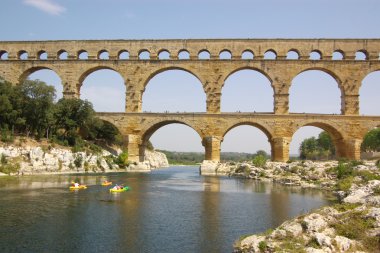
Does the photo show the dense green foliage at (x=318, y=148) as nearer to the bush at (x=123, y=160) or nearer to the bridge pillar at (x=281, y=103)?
the bridge pillar at (x=281, y=103)

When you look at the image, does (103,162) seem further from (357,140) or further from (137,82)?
(357,140)

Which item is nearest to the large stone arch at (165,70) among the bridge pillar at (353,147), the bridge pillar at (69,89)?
the bridge pillar at (69,89)

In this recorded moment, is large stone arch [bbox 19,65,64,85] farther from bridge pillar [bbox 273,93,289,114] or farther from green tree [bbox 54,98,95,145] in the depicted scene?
bridge pillar [bbox 273,93,289,114]

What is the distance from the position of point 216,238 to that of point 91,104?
35223 millimetres

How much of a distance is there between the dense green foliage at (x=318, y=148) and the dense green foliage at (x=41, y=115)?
1978 inches

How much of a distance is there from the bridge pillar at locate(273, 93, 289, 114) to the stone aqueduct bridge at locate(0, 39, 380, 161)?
11 centimetres

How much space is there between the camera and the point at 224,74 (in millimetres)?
43281

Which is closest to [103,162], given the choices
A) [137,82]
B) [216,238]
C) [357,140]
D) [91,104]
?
[91,104]

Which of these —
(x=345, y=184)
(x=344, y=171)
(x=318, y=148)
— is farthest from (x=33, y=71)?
(x=318, y=148)

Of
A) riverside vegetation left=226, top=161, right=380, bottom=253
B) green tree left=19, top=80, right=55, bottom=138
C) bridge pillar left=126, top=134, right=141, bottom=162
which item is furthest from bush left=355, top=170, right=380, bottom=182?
green tree left=19, top=80, right=55, bottom=138

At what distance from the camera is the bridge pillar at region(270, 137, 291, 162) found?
136 feet

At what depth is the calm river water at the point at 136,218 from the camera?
11.2 metres

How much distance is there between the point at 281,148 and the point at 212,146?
7.67m

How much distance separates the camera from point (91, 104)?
44.3 m
